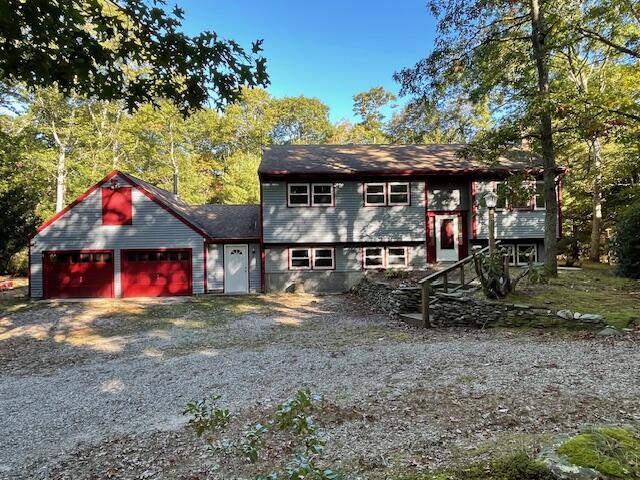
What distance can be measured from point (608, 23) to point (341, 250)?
1191cm

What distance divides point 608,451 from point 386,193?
15.7m

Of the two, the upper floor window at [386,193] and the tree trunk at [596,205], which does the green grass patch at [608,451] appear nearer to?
the upper floor window at [386,193]

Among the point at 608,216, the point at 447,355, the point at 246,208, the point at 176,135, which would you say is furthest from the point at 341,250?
the point at 176,135

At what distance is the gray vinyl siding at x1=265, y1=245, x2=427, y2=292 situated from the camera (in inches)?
718

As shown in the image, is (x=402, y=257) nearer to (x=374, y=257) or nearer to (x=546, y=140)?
(x=374, y=257)

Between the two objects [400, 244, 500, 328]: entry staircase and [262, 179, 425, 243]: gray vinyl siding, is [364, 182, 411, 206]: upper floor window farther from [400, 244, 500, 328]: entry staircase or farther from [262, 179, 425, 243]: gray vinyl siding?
[400, 244, 500, 328]: entry staircase

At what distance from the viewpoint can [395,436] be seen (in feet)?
13.4

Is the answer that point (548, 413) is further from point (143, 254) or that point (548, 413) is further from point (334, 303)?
point (143, 254)

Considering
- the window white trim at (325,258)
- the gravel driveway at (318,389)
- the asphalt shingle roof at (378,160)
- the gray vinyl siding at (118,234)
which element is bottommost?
the gravel driveway at (318,389)

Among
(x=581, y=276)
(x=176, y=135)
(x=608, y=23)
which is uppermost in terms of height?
(x=176, y=135)

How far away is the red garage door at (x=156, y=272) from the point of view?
722 inches

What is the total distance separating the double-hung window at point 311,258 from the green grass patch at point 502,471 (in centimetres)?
1519

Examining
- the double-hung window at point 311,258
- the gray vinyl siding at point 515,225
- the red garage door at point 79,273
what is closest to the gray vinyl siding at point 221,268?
the double-hung window at point 311,258

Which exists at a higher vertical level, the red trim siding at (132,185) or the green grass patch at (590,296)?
the red trim siding at (132,185)
